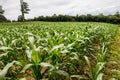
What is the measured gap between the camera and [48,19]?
162ft

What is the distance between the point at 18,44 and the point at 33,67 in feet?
12.3

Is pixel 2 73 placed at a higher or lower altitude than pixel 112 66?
higher

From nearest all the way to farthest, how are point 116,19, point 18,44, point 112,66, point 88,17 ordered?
point 112,66 → point 18,44 → point 116,19 → point 88,17

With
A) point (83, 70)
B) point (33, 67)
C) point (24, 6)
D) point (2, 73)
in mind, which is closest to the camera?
point (2, 73)

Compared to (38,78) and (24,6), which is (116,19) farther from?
(38,78)

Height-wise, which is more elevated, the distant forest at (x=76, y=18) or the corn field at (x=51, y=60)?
the corn field at (x=51, y=60)

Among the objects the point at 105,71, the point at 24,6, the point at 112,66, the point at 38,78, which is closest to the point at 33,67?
the point at 38,78

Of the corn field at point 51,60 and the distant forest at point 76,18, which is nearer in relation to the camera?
the corn field at point 51,60

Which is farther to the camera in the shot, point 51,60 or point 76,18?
point 76,18

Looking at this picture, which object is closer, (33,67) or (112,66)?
(33,67)

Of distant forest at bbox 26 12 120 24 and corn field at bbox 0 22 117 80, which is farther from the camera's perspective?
distant forest at bbox 26 12 120 24

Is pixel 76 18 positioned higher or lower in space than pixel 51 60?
lower

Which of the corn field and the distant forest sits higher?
the corn field

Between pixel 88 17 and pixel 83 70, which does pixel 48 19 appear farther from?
pixel 83 70
